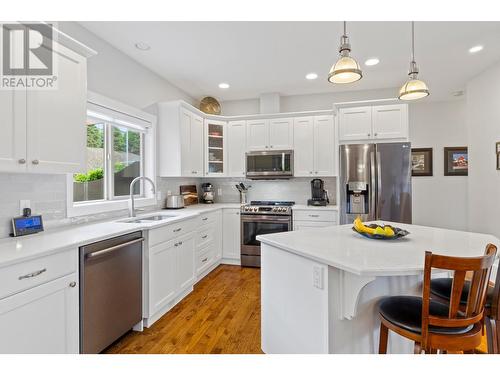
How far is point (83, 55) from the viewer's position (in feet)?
6.68

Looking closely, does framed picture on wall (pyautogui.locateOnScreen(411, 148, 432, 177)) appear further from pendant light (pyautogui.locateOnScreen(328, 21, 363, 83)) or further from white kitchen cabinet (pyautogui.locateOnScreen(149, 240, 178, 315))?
white kitchen cabinet (pyautogui.locateOnScreen(149, 240, 178, 315))

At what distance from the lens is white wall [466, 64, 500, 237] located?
3514mm

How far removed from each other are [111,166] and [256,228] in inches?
83.5

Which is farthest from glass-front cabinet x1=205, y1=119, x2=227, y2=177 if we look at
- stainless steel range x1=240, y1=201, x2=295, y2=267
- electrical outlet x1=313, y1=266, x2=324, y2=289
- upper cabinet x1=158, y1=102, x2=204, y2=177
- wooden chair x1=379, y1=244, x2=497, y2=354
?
wooden chair x1=379, y1=244, x2=497, y2=354

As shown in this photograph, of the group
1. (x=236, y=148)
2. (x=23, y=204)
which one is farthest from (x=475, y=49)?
(x=23, y=204)

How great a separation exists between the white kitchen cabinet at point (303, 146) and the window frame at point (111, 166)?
83.2 inches

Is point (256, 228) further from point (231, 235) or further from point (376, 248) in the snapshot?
point (376, 248)

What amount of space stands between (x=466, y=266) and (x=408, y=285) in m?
→ 0.67

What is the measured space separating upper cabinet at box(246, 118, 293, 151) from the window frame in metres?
1.56

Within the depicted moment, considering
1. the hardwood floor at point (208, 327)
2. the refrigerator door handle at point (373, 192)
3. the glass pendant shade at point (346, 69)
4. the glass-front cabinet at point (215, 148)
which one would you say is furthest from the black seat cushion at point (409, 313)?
the glass-front cabinet at point (215, 148)

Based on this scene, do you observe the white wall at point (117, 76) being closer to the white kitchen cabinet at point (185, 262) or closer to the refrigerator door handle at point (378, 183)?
the white kitchen cabinet at point (185, 262)

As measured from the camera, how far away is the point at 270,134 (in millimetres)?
4293

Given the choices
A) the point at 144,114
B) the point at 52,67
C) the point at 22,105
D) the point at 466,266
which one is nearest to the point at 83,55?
the point at 52,67

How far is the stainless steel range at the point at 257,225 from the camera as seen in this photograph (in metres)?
3.87
